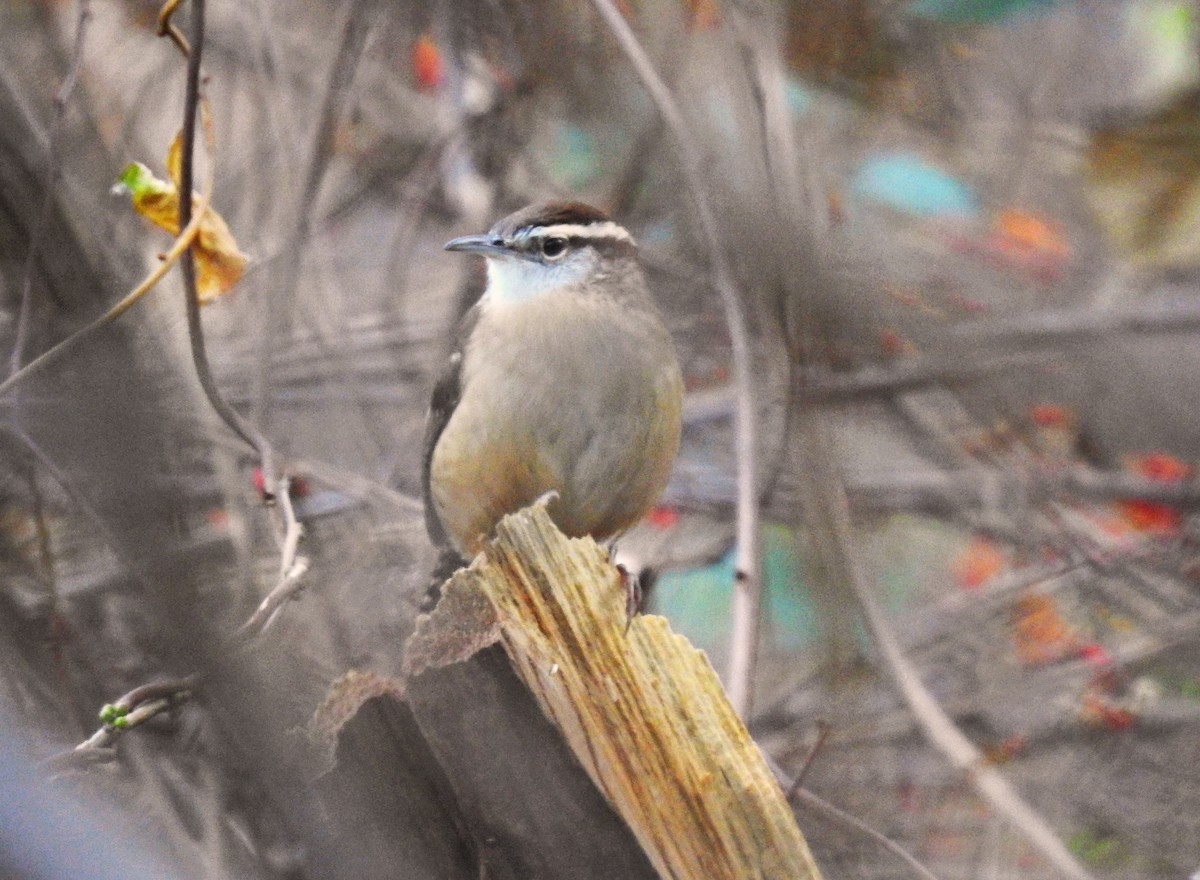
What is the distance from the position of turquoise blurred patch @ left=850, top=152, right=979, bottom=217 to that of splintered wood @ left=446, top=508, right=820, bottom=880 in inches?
138

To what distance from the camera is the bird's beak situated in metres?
3.54

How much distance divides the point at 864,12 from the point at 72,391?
12.5 ft

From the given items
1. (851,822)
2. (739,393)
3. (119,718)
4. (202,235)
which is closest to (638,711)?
(119,718)

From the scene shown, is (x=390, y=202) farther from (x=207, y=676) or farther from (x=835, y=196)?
(x=207, y=676)

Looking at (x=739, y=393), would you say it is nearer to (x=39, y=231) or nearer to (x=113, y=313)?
(x=39, y=231)

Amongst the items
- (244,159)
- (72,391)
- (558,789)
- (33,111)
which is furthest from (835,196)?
(72,391)

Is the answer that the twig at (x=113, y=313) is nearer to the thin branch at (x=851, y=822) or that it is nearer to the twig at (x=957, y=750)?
the thin branch at (x=851, y=822)

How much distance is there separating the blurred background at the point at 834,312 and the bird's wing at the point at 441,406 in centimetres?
26

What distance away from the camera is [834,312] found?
4125 millimetres

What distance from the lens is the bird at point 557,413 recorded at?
3287 millimetres

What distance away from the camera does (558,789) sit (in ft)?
7.04

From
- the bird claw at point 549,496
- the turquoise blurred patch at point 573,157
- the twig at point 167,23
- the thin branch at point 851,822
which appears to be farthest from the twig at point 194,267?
the turquoise blurred patch at point 573,157

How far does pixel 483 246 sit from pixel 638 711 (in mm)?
1690

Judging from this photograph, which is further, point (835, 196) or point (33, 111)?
point (835, 196)
